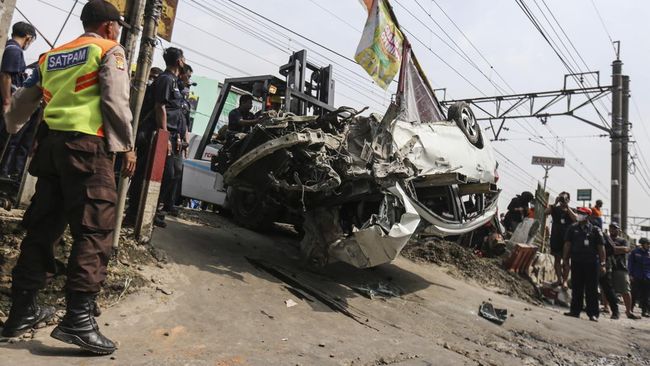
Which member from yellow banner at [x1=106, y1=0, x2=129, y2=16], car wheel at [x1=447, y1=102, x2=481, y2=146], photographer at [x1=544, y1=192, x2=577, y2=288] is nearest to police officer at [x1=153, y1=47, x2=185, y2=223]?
yellow banner at [x1=106, y1=0, x2=129, y2=16]

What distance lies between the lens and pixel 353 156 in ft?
15.1

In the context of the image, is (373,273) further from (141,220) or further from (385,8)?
(385,8)

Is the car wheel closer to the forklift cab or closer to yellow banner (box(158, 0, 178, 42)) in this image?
the forklift cab

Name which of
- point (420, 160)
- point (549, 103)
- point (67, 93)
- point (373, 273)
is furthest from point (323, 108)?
point (549, 103)

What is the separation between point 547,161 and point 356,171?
12.3 m

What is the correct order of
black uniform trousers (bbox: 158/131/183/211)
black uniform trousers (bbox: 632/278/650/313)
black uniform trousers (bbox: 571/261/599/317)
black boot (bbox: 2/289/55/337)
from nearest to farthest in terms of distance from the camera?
black boot (bbox: 2/289/55/337) < black uniform trousers (bbox: 158/131/183/211) < black uniform trousers (bbox: 571/261/599/317) < black uniform trousers (bbox: 632/278/650/313)

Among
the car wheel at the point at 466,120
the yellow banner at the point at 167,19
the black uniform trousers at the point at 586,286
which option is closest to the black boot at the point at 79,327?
the yellow banner at the point at 167,19

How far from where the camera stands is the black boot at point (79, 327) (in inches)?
88.4

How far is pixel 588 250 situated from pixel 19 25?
25.6 feet

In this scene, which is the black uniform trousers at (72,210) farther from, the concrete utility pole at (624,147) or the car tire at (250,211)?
the concrete utility pole at (624,147)

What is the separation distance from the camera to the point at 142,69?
147 inches

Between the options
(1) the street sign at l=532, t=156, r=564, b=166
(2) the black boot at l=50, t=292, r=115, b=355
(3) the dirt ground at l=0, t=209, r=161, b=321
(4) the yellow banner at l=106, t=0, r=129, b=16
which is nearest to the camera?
(2) the black boot at l=50, t=292, r=115, b=355

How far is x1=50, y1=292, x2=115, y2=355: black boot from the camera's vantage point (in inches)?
88.4

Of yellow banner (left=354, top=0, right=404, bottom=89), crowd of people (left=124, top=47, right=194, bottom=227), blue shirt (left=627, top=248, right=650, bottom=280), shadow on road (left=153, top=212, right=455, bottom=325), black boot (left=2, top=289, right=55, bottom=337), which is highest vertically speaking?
yellow banner (left=354, top=0, right=404, bottom=89)
